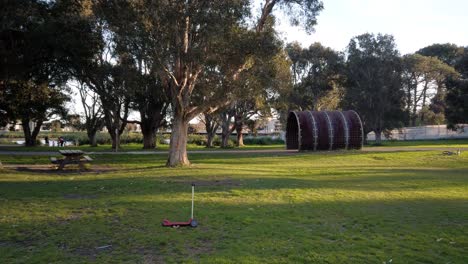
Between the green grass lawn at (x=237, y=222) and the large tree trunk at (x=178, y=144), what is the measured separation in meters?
7.58

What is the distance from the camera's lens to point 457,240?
287 inches

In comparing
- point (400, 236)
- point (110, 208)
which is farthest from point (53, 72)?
point (400, 236)

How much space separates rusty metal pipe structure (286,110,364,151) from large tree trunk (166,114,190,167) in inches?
611

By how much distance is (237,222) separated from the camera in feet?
27.6

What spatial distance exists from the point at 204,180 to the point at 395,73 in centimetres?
4957

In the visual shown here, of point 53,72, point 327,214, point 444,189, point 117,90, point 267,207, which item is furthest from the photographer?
point 117,90

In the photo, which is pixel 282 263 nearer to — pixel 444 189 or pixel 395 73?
pixel 444 189

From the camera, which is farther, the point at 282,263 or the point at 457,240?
the point at 457,240

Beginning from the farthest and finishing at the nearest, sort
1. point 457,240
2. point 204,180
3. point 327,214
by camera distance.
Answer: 1. point 204,180
2. point 327,214
3. point 457,240

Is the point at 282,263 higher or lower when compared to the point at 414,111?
lower

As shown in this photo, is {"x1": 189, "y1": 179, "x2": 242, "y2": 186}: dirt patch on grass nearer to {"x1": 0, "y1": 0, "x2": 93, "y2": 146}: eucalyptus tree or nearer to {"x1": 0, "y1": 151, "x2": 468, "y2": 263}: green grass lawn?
{"x1": 0, "y1": 151, "x2": 468, "y2": 263}: green grass lawn

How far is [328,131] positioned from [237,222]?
3032 centimetres

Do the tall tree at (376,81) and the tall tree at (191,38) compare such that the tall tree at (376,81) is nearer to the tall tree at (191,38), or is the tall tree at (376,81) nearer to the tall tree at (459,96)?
the tall tree at (459,96)

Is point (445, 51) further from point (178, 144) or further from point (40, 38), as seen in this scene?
point (40, 38)
